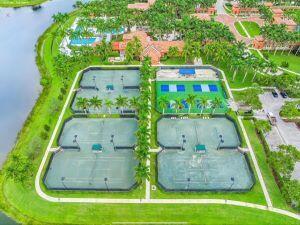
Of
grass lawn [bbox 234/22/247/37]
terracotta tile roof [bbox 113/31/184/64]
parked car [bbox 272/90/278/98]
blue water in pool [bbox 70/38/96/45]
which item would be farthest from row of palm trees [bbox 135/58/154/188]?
A: grass lawn [bbox 234/22/247/37]

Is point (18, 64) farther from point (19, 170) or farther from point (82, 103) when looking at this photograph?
point (19, 170)

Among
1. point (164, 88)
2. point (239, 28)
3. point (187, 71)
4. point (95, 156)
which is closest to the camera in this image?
point (95, 156)

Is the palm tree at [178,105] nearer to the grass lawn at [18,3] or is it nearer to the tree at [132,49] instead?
the tree at [132,49]

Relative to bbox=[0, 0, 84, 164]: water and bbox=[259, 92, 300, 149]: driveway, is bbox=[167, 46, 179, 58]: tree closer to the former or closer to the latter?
bbox=[259, 92, 300, 149]: driveway

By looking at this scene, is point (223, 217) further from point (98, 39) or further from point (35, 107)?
point (98, 39)

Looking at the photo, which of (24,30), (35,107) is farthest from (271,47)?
(24,30)

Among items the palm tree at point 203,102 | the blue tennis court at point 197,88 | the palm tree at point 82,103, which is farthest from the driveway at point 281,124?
the palm tree at point 82,103

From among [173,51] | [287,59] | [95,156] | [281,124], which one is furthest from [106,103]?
[287,59]
